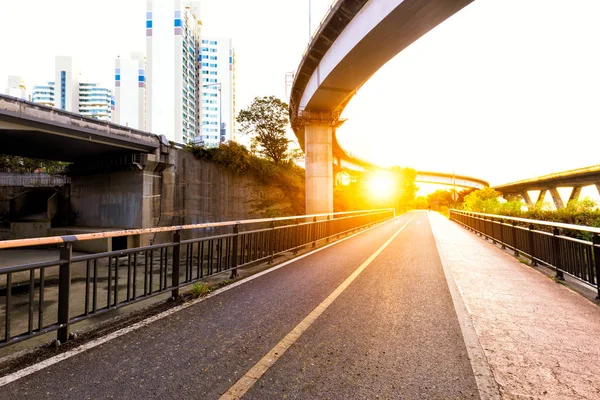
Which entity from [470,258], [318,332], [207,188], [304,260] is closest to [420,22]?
[470,258]

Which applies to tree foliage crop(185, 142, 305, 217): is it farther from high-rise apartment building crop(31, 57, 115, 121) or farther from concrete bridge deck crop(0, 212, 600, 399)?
high-rise apartment building crop(31, 57, 115, 121)

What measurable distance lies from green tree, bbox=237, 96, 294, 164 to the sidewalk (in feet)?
98.1

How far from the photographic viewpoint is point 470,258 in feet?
30.9

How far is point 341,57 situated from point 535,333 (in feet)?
46.5

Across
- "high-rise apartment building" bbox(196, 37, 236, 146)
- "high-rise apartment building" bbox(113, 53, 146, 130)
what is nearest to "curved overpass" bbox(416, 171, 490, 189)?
"high-rise apartment building" bbox(196, 37, 236, 146)

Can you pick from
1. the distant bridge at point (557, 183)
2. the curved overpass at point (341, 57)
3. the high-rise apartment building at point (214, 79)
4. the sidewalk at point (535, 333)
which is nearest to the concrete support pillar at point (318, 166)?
the curved overpass at point (341, 57)

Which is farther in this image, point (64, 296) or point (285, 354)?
point (64, 296)

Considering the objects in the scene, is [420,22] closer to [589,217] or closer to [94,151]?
[589,217]

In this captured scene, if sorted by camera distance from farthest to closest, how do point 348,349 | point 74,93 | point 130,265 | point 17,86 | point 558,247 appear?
point 17,86 → point 74,93 → point 558,247 → point 130,265 → point 348,349

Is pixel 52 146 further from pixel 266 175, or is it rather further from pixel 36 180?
pixel 36 180

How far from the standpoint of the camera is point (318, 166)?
20438 mm

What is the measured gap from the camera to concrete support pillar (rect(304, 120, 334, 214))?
67.2 ft

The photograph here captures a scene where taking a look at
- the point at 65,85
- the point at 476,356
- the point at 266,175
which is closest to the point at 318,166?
the point at 266,175

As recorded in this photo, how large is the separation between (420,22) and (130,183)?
77.3 feet
